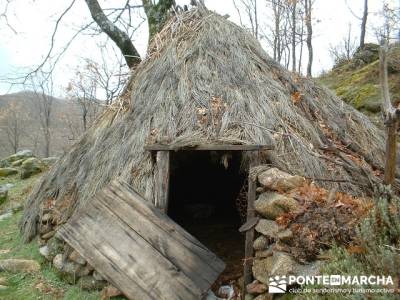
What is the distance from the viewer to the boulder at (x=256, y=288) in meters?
3.65

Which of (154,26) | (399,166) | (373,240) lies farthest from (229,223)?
(373,240)

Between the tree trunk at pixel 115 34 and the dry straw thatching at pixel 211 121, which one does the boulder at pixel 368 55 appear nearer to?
the dry straw thatching at pixel 211 121

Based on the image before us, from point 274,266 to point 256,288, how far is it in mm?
441

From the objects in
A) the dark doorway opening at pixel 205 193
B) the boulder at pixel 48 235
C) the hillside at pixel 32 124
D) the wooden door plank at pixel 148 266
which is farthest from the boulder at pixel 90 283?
the hillside at pixel 32 124

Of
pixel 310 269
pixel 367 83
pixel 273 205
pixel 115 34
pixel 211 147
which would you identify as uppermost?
pixel 115 34

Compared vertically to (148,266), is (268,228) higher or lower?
higher

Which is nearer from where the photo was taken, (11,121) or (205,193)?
(205,193)

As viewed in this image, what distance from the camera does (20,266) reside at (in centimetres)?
539

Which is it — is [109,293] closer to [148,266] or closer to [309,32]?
[148,266]

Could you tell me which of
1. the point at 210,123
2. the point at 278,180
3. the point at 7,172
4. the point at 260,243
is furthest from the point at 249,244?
the point at 7,172

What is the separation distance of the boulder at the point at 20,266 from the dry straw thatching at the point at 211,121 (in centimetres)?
64

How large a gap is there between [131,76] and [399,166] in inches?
181

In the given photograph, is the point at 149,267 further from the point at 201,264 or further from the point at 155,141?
the point at 155,141

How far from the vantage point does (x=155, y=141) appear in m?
5.00
